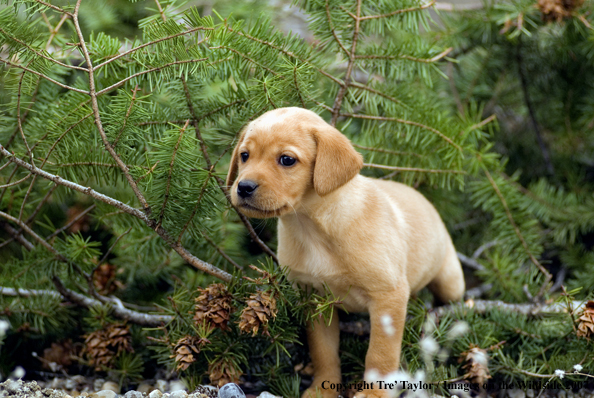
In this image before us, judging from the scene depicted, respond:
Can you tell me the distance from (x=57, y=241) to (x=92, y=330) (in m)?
0.52

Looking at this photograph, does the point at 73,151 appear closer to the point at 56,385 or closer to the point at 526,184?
the point at 56,385

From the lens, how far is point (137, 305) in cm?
337

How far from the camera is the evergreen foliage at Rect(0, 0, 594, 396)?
2.33 meters

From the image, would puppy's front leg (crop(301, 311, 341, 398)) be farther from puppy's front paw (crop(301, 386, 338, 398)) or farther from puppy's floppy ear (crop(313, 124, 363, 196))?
puppy's floppy ear (crop(313, 124, 363, 196))

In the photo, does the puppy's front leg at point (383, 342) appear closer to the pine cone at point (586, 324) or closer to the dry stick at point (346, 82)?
the pine cone at point (586, 324)

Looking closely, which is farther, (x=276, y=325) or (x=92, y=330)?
(x=92, y=330)

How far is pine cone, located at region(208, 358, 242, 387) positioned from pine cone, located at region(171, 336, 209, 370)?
4.0 inches

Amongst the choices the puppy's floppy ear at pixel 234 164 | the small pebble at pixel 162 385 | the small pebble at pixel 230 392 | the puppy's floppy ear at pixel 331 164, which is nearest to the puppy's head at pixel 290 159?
the puppy's floppy ear at pixel 331 164

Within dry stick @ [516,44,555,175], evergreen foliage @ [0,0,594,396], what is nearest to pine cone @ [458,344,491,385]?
evergreen foliage @ [0,0,594,396]

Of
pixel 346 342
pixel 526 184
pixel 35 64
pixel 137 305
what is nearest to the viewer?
pixel 35 64

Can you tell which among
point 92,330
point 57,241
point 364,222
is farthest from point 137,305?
point 364,222

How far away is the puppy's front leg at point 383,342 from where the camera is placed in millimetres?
2475

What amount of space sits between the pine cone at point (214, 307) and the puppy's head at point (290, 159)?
36cm

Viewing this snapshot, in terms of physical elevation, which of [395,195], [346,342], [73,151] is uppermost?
[73,151]
